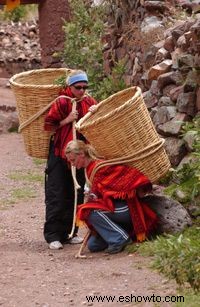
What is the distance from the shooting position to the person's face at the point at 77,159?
6062mm

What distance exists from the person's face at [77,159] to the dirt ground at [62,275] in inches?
28.5

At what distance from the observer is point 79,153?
606 centimetres

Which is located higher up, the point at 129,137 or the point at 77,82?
the point at 77,82

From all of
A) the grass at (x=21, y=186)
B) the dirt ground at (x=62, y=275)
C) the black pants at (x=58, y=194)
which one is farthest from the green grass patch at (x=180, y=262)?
the grass at (x=21, y=186)

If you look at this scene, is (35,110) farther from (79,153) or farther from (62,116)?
(79,153)

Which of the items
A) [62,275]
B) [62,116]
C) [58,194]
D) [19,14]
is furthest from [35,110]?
[19,14]

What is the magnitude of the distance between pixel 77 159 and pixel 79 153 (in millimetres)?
53

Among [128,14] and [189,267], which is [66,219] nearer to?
[189,267]

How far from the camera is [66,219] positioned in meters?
6.77

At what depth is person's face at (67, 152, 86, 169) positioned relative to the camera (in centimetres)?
606

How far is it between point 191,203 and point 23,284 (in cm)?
178

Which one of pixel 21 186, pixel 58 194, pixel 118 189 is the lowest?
pixel 21 186

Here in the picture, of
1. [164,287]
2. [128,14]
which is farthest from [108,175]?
[128,14]

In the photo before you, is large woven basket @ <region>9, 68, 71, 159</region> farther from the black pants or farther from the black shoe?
the black shoe
